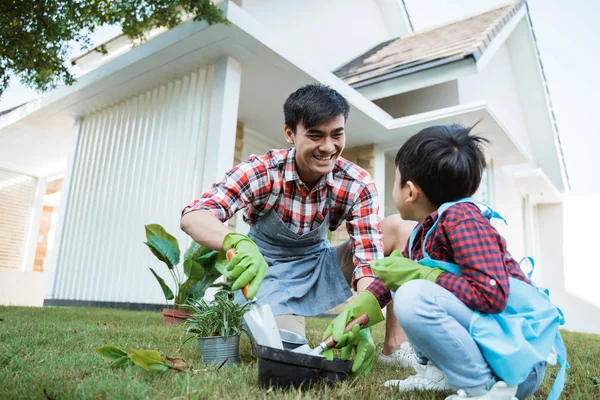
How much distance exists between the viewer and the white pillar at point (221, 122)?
169 inches

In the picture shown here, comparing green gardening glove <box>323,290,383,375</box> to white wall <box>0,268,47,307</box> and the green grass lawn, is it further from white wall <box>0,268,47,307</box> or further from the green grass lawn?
white wall <box>0,268,47,307</box>

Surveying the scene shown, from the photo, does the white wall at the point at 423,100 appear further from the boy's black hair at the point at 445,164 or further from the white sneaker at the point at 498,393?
the white sneaker at the point at 498,393

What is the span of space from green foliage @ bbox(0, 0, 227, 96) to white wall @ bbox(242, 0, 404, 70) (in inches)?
82.4

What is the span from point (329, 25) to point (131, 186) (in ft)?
13.2

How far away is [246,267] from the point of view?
165 cm

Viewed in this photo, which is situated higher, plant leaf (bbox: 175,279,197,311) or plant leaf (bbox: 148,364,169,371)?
plant leaf (bbox: 175,279,197,311)

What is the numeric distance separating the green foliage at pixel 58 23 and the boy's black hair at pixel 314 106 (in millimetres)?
1845

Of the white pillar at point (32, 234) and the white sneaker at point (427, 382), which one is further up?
the white pillar at point (32, 234)

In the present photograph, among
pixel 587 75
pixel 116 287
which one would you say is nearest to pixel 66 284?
pixel 116 287

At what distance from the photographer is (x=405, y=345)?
2152 mm

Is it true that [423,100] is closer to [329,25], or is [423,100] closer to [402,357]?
[329,25]

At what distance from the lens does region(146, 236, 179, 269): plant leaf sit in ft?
10.7

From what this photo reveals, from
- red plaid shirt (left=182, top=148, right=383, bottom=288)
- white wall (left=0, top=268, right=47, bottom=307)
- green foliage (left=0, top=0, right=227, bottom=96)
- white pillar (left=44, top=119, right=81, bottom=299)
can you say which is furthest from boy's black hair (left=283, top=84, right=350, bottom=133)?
white wall (left=0, top=268, right=47, bottom=307)

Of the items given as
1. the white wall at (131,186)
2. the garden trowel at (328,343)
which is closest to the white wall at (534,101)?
the white wall at (131,186)
